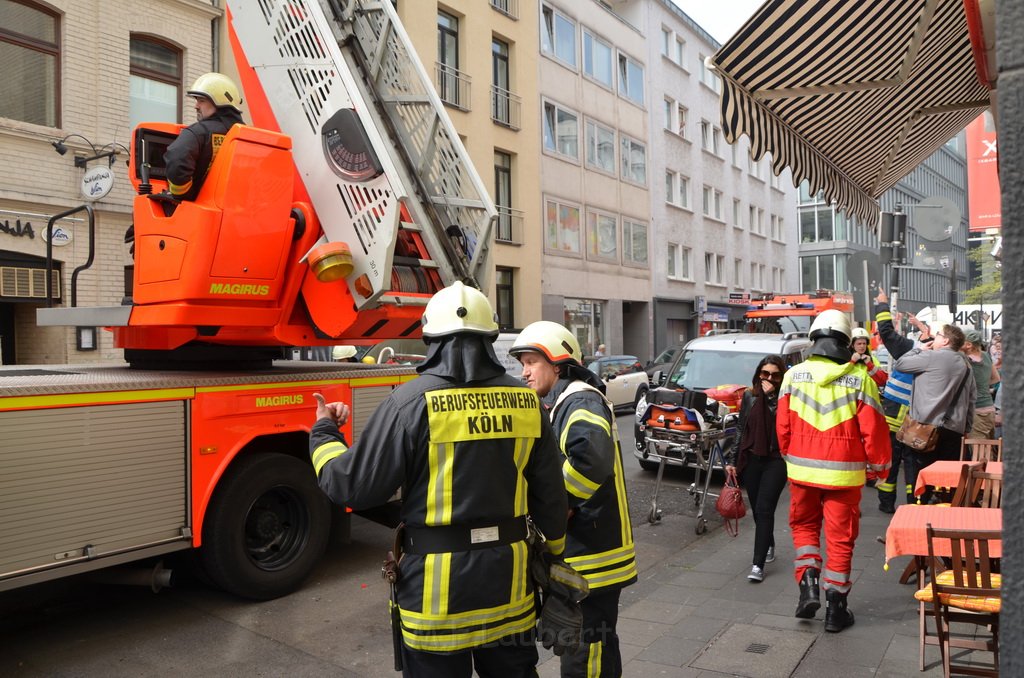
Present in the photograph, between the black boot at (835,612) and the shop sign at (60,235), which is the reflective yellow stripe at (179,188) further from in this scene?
the shop sign at (60,235)

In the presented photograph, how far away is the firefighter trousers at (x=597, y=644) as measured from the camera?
3.36 m

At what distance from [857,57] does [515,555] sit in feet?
10.4

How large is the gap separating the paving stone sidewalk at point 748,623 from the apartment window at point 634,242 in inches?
922

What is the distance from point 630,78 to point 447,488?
100 feet

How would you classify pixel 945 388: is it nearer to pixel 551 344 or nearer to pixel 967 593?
pixel 967 593

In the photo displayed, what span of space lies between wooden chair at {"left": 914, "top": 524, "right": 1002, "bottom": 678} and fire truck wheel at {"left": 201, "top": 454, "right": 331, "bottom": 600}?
4.05 meters

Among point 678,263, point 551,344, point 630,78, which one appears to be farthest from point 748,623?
point 678,263

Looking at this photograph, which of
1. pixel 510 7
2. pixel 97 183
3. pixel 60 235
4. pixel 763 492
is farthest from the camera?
pixel 510 7

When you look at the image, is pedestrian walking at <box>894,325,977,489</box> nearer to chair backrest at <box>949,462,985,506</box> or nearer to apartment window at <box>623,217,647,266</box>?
chair backrest at <box>949,462,985,506</box>

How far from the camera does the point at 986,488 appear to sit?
5.29 m

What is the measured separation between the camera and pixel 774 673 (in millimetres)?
4430

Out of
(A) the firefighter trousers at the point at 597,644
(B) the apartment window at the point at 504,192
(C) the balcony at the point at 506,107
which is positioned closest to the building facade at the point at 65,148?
(A) the firefighter trousers at the point at 597,644

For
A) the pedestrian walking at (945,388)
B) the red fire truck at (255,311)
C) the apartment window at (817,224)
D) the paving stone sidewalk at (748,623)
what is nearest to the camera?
the paving stone sidewalk at (748,623)

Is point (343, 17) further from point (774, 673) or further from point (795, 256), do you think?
point (795, 256)
